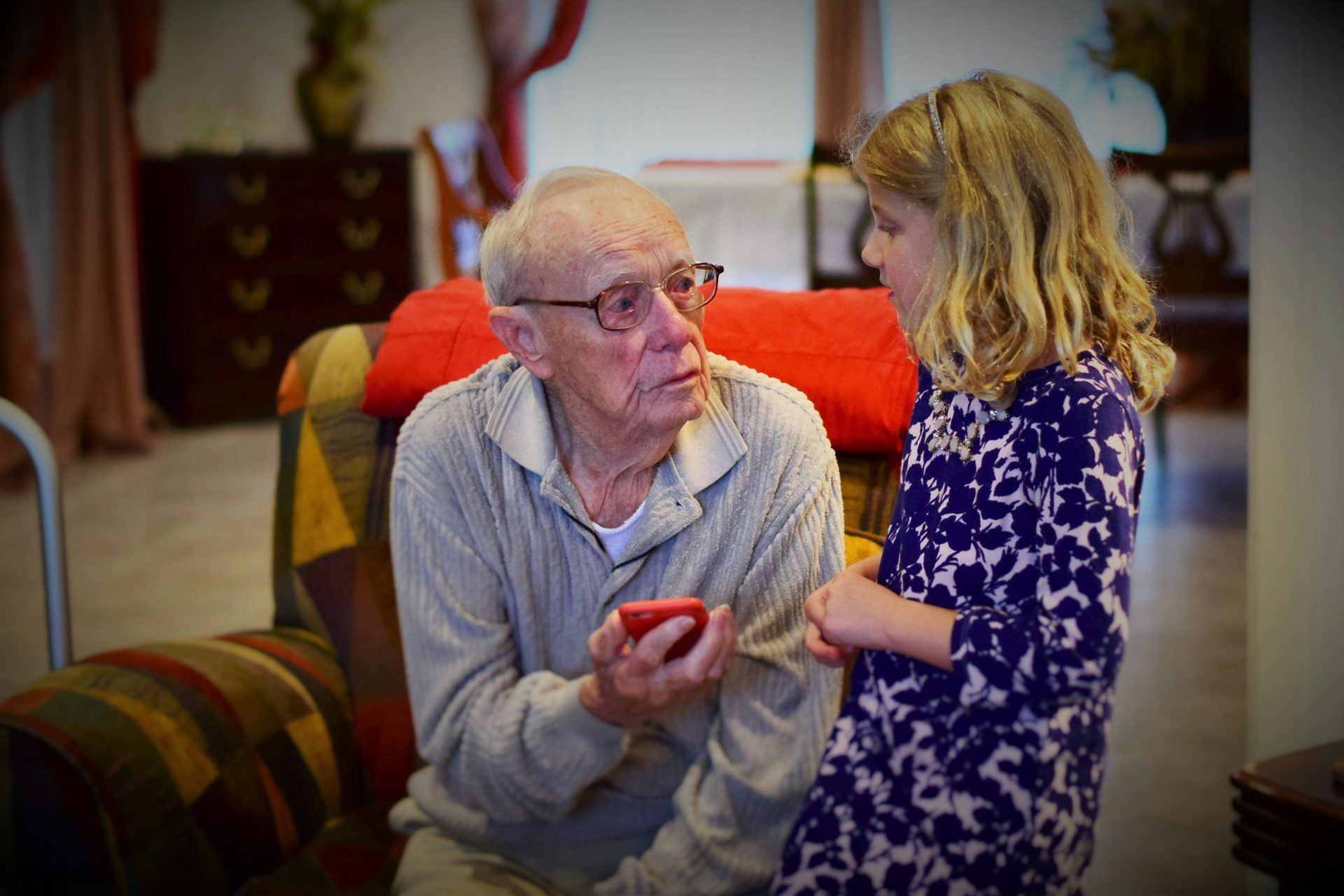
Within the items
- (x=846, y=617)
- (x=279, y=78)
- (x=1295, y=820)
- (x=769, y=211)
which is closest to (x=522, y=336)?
(x=846, y=617)

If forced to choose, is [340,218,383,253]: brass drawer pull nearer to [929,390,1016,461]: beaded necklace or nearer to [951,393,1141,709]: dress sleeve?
[929,390,1016,461]: beaded necklace

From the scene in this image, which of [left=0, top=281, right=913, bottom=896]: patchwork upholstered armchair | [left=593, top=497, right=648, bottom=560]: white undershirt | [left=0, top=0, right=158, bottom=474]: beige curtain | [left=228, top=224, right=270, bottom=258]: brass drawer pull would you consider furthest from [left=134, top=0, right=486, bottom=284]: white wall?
[left=593, top=497, right=648, bottom=560]: white undershirt

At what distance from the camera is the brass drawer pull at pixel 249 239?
490 centimetres

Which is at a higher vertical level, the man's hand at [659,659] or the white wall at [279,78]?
the white wall at [279,78]

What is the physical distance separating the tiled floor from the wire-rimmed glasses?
1.21 m

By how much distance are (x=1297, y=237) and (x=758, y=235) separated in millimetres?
1185

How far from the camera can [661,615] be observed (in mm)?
1064

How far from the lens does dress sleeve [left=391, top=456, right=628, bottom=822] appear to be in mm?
1223

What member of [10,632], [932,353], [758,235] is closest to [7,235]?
[10,632]

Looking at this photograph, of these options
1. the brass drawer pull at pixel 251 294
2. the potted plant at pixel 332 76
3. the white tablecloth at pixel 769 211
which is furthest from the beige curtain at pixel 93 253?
the white tablecloth at pixel 769 211

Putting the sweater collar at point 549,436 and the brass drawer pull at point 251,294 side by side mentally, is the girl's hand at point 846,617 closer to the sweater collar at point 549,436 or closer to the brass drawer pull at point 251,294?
the sweater collar at point 549,436

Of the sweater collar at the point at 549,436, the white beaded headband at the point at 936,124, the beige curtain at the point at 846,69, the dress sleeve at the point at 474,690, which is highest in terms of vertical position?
the beige curtain at the point at 846,69

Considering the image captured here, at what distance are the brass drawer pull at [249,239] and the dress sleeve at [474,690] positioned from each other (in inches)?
156

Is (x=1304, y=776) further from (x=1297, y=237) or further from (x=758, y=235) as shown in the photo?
(x=758, y=235)
